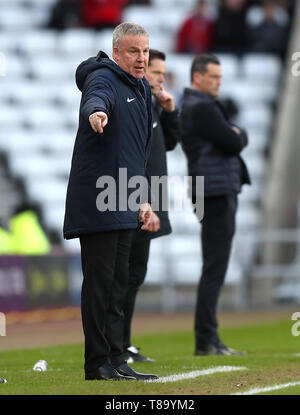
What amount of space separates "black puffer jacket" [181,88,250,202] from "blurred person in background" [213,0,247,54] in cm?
1163

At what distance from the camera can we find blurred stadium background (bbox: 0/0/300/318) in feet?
54.1

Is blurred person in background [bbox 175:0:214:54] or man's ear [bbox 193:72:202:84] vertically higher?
blurred person in background [bbox 175:0:214:54]

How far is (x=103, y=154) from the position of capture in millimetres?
6383

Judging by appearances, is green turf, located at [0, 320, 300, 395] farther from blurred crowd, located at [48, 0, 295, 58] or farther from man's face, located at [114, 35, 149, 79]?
blurred crowd, located at [48, 0, 295, 58]

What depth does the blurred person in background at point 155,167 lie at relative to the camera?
26.8 feet

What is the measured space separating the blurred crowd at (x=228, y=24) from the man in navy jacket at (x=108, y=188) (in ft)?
46.5

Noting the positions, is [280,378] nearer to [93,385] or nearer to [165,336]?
[93,385]

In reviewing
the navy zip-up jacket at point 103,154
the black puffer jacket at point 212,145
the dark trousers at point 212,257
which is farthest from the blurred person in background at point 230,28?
the navy zip-up jacket at point 103,154

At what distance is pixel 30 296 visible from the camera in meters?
15.0

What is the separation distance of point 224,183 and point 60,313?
705 cm
